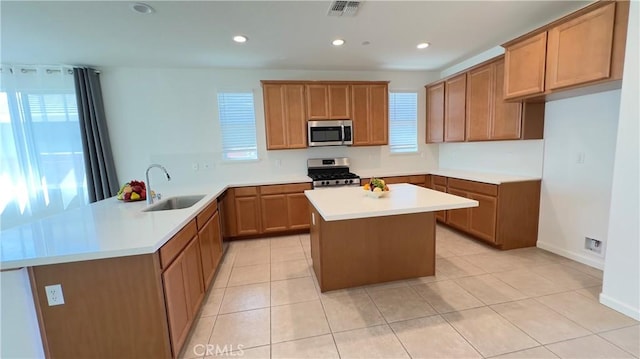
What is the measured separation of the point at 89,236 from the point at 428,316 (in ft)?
7.82

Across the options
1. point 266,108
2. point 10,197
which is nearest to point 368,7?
point 266,108

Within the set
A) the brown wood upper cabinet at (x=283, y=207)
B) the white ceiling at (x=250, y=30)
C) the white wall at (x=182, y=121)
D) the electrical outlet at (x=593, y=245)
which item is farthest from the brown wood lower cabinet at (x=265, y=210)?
the electrical outlet at (x=593, y=245)

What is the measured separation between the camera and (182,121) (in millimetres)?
4023

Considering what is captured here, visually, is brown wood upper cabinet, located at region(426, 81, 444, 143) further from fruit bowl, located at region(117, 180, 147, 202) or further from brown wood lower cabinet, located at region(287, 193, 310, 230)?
fruit bowl, located at region(117, 180, 147, 202)

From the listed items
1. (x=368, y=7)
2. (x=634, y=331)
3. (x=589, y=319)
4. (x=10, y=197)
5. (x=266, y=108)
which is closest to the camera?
(x=634, y=331)

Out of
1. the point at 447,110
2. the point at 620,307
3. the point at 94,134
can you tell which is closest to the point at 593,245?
the point at 620,307

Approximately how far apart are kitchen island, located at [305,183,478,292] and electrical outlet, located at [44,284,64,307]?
162 cm

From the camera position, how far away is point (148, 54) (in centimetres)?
326

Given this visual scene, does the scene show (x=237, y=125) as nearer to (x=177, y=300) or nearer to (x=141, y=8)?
(x=141, y=8)

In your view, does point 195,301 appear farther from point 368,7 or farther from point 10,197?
point 10,197

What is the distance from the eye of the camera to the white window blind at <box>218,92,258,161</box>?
412cm

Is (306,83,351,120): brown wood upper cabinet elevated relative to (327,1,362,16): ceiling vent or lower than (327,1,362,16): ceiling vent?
lower

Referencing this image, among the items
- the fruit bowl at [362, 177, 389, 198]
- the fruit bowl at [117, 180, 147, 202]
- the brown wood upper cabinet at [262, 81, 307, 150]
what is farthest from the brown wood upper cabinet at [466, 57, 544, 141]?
the fruit bowl at [117, 180, 147, 202]

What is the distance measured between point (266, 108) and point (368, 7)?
2.09 metres
